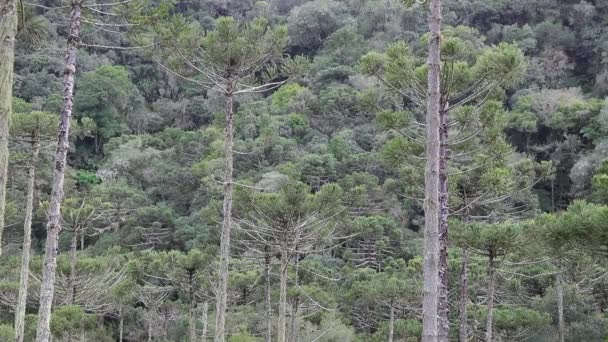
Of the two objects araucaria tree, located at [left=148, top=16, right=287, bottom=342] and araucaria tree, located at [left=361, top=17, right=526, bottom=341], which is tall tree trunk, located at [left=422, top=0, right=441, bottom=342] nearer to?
araucaria tree, located at [left=361, top=17, right=526, bottom=341]

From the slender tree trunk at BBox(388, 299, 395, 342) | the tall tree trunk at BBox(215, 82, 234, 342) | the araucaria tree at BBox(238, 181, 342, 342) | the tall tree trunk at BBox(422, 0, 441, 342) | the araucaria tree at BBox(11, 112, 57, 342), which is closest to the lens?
the tall tree trunk at BBox(422, 0, 441, 342)

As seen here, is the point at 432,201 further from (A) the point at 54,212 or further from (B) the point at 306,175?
(B) the point at 306,175

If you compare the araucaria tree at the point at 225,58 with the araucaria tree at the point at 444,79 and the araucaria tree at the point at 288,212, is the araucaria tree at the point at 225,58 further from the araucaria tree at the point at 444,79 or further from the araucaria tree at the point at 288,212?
the araucaria tree at the point at 288,212

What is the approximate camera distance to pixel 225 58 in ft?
30.2

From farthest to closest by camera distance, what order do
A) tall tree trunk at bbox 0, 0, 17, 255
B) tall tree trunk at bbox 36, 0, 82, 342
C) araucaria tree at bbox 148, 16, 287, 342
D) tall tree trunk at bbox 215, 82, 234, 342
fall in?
araucaria tree at bbox 148, 16, 287, 342, tall tree trunk at bbox 215, 82, 234, 342, tall tree trunk at bbox 36, 0, 82, 342, tall tree trunk at bbox 0, 0, 17, 255

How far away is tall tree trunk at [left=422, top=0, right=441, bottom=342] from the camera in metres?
4.01

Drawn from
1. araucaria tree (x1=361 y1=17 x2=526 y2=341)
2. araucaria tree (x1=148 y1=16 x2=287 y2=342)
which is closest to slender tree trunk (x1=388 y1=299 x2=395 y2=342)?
araucaria tree (x1=148 y1=16 x2=287 y2=342)

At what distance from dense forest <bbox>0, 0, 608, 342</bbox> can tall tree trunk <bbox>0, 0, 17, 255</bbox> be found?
0.04 ft

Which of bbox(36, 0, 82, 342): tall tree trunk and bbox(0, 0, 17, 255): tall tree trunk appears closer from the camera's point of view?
bbox(0, 0, 17, 255): tall tree trunk

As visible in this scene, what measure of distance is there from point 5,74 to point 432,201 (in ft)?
9.59

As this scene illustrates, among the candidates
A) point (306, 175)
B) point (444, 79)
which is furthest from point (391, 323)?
point (306, 175)

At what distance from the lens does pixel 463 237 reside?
10297mm

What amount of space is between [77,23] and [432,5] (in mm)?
4232

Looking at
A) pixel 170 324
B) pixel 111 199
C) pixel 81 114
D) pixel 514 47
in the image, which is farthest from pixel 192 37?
pixel 81 114
